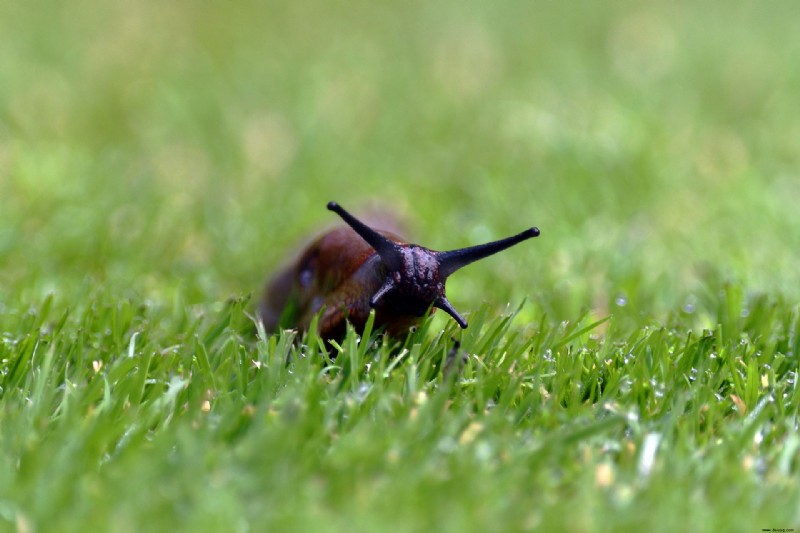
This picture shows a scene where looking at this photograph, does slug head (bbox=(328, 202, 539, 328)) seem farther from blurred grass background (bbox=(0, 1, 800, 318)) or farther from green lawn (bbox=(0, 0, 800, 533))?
blurred grass background (bbox=(0, 1, 800, 318))

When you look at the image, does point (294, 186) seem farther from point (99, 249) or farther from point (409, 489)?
point (409, 489)

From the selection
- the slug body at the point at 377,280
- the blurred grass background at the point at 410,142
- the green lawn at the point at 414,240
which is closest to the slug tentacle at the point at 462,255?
the slug body at the point at 377,280

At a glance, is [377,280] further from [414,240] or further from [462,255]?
[414,240]

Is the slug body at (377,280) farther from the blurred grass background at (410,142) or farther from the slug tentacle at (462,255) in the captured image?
the blurred grass background at (410,142)

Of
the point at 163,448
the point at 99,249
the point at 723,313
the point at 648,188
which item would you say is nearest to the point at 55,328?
the point at 163,448

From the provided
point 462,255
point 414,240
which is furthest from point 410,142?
point 462,255

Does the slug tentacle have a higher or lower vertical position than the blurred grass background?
lower

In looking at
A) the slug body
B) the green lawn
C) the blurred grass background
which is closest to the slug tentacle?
the slug body
